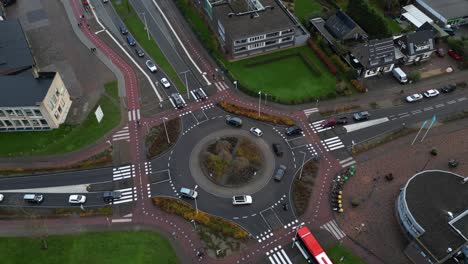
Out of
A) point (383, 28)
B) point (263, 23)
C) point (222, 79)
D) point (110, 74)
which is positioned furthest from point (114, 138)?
point (383, 28)

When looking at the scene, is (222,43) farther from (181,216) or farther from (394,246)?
(394,246)

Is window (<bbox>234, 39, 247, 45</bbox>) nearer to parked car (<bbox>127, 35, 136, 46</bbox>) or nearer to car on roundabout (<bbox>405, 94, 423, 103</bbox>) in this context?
parked car (<bbox>127, 35, 136, 46</bbox>)

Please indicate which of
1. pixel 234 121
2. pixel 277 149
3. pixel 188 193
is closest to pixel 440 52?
pixel 277 149

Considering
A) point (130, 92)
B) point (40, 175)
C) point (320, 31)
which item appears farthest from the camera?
point (320, 31)

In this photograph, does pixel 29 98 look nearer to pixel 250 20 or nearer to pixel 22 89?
pixel 22 89

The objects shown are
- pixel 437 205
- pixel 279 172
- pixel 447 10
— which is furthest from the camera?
pixel 447 10

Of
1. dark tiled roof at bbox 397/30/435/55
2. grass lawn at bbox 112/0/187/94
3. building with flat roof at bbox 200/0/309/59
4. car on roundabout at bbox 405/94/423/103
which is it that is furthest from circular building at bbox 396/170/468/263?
grass lawn at bbox 112/0/187/94

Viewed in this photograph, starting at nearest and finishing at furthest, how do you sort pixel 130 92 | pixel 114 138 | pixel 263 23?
pixel 114 138 < pixel 130 92 < pixel 263 23
